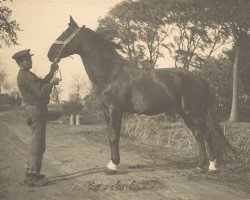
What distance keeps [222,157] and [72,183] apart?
3.60 m

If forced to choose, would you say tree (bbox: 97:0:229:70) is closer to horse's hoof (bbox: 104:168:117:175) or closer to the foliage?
the foliage

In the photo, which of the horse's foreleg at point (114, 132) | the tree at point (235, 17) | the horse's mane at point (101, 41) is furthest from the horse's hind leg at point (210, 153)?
the tree at point (235, 17)

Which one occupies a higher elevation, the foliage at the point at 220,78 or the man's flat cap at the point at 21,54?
the foliage at the point at 220,78

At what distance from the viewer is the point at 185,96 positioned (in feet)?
27.6

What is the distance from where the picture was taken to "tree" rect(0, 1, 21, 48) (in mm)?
9795

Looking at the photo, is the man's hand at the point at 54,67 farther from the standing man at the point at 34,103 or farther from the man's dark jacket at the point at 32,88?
the man's dark jacket at the point at 32,88

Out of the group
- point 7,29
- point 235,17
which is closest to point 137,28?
point 235,17

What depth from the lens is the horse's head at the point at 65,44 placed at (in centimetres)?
809

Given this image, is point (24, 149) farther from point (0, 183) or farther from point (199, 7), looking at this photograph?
point (199, 7)

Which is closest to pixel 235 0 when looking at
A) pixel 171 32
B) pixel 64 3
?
pixel 64 3

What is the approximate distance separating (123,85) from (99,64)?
0.65 meters

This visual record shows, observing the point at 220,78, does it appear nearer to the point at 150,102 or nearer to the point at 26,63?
the point at 150,102

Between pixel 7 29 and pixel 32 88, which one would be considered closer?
pixel 32 88

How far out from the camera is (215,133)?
28.2 feet
